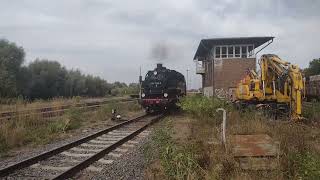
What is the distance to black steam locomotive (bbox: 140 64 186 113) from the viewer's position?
90.0ft

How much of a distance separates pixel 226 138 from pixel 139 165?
2082mm

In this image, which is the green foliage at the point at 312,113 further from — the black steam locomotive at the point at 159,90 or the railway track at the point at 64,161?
the black steam locomotive at the point at 159,90

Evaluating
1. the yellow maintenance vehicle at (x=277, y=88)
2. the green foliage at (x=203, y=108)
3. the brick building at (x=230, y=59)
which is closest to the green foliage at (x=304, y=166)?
the green foliage at (x=203, y=108)

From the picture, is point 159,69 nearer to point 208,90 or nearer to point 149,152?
point 149,152

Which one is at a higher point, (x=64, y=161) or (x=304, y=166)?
(x=304, y=166)

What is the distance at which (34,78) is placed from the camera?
186 ft

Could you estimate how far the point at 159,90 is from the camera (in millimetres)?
27719

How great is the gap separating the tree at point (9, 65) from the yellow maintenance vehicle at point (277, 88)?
96.8 feet

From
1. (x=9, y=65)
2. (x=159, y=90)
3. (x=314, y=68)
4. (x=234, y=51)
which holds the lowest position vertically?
(x=159, y=90)

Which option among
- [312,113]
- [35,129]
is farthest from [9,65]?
[312,113]

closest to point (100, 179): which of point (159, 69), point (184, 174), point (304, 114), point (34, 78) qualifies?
point (184, 174)

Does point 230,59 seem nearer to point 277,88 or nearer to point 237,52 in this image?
point 237,52

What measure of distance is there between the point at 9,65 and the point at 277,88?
41299mm

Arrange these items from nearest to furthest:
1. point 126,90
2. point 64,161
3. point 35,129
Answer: point 64,161
point 35,129
point 126,90
